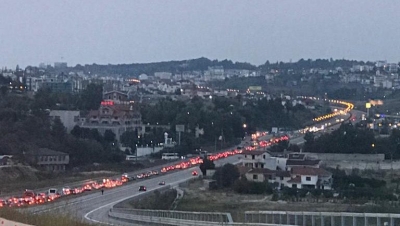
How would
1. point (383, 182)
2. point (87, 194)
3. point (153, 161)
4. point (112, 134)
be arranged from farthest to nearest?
point (112, 134) → point (153, 161) → point (383, 182) → point (87, 194)

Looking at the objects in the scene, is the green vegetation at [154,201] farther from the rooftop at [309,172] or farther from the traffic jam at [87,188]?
the rooftop at [309,172]

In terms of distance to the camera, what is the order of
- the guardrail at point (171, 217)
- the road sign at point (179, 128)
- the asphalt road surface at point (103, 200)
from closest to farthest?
the guardrail at point (171, 217)
the asphalt road surface at point (103, 200)
the road sign at point (179, 128)

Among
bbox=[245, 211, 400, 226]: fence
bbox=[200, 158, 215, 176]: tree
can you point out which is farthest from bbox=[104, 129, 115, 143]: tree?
bbox=[245, 211, 400, 226]: fence

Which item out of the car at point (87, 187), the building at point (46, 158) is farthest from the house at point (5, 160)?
the car at point (87, 187)

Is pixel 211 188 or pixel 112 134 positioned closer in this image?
pixel 211 188

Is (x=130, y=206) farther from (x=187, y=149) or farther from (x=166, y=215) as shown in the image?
(x=187, y=149)

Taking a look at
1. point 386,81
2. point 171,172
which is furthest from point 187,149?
point 386,81
